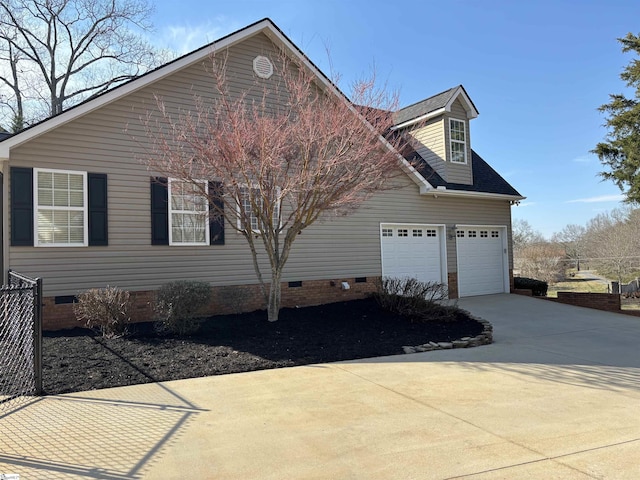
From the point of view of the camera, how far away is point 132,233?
10.1 metres

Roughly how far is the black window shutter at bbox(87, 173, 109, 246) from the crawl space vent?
186 inches

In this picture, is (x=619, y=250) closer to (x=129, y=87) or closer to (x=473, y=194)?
(x=473, y=194)

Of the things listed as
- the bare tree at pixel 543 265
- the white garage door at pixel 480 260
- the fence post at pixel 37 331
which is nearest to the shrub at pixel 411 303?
the white garage door at pixel 480 260

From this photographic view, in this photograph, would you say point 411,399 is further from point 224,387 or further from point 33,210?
point 33,210

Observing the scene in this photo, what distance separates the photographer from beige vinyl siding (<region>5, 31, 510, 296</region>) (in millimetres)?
9312

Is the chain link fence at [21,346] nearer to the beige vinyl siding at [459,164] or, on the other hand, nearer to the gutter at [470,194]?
the gutter at [470,194]

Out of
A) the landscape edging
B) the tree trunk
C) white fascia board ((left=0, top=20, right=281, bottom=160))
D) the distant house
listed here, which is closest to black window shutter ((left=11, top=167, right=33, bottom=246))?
the distant house

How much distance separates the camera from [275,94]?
12.2 m

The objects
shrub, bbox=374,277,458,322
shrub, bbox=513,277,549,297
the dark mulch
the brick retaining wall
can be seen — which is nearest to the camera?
the dark mulch

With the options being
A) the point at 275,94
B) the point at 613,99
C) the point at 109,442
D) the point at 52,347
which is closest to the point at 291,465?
the point at 109,442

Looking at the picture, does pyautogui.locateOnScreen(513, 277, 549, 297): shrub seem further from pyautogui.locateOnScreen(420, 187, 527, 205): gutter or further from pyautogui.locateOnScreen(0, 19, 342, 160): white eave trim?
pyautogui.locateOnScreen(0, 19, 342, 160): white eave trim

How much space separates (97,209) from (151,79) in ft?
10.4

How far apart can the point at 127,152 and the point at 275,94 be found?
4.14 metres

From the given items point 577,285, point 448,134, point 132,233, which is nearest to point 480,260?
point 448,134
